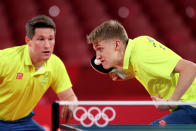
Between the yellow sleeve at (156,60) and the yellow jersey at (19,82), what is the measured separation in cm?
87

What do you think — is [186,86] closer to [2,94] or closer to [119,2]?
[2,94]

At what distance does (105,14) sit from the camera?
674cm

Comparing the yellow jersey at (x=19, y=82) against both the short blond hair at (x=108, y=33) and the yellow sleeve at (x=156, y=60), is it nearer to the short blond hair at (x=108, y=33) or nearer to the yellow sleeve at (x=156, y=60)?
the short blond hair at (x=108, y=33)

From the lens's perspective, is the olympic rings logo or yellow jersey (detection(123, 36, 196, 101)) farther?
yellow jersey (detection(123, 36, 196, 101))

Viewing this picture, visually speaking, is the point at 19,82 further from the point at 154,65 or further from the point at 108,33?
the point at 154,65

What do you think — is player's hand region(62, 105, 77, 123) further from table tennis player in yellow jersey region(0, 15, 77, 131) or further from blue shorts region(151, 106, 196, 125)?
table tennis player in yellow jersey region(0, 15, 77, 131)

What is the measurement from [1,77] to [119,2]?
458cm

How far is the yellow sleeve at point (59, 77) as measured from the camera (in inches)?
114

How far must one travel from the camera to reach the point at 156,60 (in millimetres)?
2191

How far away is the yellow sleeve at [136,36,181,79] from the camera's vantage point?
7.12ft

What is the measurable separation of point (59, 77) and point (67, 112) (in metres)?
0.99

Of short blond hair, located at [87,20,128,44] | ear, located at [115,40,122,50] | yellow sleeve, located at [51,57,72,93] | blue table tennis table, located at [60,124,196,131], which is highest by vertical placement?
short blond hair, located at [87,20,128,44]

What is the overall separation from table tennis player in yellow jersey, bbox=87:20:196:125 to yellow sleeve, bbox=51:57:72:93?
516 millimetres

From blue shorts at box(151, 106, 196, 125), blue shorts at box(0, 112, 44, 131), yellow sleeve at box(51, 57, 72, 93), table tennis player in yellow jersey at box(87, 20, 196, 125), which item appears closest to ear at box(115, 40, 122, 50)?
table tennis player in yellow jersey at box(87, 20, 196, 125)
